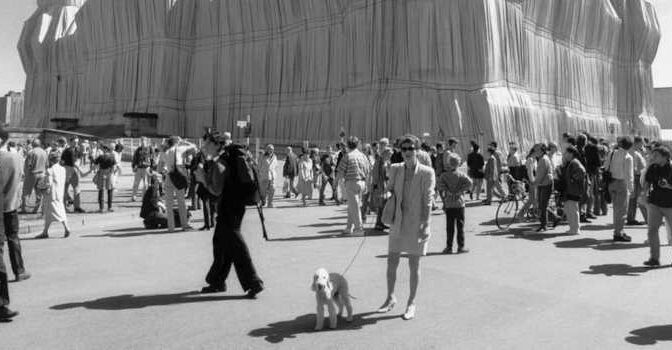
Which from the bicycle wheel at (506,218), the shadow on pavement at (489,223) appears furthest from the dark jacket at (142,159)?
the bicycle wheel at (506,218)

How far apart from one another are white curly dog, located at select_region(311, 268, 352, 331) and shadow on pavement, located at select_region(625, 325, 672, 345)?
2.55 m

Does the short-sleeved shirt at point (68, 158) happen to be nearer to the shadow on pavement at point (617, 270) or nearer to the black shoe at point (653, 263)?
the shadow on pavement at point (617, 270)

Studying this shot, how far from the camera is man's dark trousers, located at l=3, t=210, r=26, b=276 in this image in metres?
7.07

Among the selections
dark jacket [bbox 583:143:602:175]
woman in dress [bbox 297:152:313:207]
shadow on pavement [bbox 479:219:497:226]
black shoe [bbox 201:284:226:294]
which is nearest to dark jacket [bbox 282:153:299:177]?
woman in dress [bbox 297:152:313:207]

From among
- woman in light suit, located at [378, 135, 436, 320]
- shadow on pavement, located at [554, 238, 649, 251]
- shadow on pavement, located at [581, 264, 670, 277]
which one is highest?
woman in light suit, located at [378, 135, 436, 320]

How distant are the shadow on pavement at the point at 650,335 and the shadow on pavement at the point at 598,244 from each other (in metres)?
4.50

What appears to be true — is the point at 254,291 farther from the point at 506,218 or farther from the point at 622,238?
the point at 506,218

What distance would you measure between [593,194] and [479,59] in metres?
20.6

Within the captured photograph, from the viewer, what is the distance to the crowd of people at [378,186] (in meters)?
5.82

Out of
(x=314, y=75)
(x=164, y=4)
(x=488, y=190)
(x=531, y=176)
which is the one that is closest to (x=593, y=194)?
(x=531, y=176)

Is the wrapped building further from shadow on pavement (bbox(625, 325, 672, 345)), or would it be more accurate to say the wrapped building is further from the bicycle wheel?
shadow on pavement (bbox(625, 325, 672, 345))

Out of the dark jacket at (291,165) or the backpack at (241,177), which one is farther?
the dark jacket at (291,165)

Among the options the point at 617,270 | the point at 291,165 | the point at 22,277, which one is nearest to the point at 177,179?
the point at 22,277

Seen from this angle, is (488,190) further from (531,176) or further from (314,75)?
(314,75)
